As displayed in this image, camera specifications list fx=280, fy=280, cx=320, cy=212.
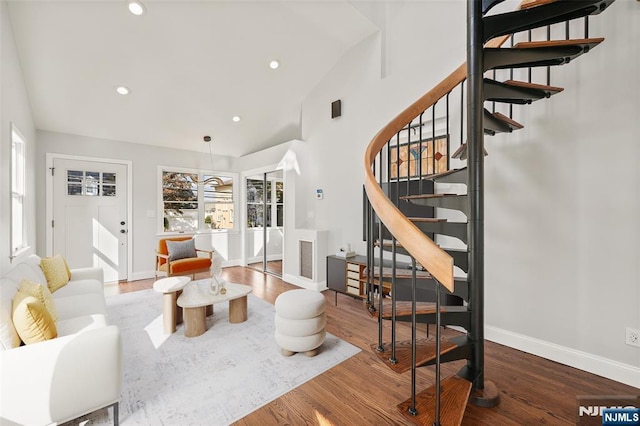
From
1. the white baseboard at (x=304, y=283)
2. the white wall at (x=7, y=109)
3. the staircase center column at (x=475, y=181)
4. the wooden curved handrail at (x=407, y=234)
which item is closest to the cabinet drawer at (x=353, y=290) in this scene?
the white baseboard at (x=304, y=283)

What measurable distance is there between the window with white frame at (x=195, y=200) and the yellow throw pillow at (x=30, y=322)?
3895 mm

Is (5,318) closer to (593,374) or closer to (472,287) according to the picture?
(472,287)

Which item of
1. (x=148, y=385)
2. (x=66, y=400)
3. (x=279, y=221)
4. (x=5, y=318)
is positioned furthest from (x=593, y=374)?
(x=279, y=221)

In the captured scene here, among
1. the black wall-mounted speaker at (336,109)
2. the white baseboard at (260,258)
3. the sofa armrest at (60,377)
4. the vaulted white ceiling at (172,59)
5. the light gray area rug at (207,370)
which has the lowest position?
the light gray area rug at (207,370)

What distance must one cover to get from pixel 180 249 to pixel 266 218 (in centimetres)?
174

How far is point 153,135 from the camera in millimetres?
4906

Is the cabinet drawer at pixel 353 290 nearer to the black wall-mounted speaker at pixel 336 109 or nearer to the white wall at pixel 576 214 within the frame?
the white wall at pixel 576 214

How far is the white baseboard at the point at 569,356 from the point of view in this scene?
202cm

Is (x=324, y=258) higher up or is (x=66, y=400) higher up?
(x=324, y=258)

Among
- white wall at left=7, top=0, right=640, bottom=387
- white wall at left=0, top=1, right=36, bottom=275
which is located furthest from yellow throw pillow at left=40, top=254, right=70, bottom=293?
white wall at left=7, top=0, right=640, bottom=387

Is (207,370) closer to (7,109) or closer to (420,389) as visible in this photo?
(420,389)

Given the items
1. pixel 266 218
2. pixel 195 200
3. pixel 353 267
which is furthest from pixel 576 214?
pixel 195 200

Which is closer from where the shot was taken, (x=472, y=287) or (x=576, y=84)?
(x=472, y=287)

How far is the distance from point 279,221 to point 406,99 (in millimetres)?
3713
